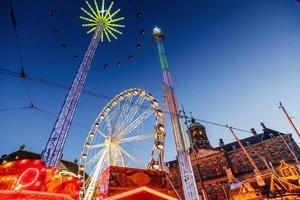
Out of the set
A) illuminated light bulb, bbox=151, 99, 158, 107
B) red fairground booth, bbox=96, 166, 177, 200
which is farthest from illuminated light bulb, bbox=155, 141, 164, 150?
red fairground booth, bbox=96, 166, 177, 200

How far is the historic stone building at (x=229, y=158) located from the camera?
34.5m

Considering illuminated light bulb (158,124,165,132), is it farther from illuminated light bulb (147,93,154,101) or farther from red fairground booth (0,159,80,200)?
red fairground booth (0,159,80,200)

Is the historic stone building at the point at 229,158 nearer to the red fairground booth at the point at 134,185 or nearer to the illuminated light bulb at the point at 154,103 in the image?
the illuminated light bulb at the point at 154,103

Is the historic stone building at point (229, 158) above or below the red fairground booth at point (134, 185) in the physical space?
above

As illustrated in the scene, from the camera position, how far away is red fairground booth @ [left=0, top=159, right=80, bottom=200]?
729 centimetres

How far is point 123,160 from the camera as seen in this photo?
13.4m

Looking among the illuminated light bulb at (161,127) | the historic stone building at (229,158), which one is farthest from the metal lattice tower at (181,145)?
the historic stone building at (229,158)

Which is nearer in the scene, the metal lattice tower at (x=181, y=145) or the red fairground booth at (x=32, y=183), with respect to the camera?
the red fairground booth at (x=32, y=183)

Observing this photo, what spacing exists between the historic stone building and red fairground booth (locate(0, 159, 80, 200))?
26849 mm

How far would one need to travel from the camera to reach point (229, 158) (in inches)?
1503

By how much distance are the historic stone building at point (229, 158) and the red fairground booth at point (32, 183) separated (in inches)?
1057

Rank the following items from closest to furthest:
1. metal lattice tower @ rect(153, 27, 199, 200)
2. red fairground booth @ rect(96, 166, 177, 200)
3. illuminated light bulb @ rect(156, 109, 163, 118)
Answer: red fairground booth @ rect(96, 166, 177, 200) → illuminated light bulb @ rect(156, 109, 163, 118) → metal lattice tower @ rect(153, 27, 199, 200)

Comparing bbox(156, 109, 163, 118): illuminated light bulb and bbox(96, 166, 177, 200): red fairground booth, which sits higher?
bbox(156, 109, 163, 118): illuminated light bulb

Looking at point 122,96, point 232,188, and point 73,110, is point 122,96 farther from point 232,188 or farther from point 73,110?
point 232,188
